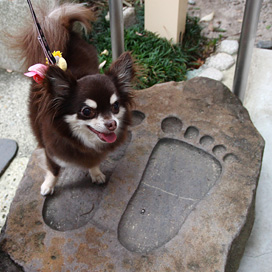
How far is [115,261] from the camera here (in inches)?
72.0

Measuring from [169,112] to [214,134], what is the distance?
0.41 meters

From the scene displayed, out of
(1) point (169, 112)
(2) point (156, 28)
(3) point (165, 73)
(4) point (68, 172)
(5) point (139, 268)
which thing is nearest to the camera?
(5) point (139, 268)

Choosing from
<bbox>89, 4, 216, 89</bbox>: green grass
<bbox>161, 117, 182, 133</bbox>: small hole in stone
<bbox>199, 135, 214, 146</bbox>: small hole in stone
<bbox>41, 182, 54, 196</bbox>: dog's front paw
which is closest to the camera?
<bbox>41, 182, 54, 196</bbox>: dog's front paw

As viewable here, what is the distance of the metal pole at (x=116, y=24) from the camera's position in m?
2.90

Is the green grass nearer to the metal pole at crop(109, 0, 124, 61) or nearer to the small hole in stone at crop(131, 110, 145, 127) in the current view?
the metal pole at crop(109, 0, 124, 61)

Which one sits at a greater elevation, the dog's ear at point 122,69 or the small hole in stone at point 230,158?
the dog's ear at point 122,69

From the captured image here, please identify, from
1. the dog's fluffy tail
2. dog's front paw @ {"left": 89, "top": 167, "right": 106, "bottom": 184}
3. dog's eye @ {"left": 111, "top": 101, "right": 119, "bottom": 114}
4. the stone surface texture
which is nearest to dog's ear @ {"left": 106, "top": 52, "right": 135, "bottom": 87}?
dog's eye @ {"left": 111, "top": 101, "right": 119, "bottom": 114}

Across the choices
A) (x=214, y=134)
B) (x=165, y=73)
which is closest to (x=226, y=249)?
(x=214, y=134)

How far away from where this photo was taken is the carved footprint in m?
2.02

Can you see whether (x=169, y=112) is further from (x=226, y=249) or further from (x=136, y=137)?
(x=226, y=249)

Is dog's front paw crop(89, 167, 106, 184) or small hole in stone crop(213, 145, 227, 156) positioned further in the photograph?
small hole in stone crop(213, 145, 227, 156)

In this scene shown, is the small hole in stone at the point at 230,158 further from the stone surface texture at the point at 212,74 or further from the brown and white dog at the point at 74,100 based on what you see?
the stone surface texture at the point at 212,74

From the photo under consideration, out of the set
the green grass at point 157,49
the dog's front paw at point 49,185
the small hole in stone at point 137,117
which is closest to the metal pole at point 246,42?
the green grass at point 157,49

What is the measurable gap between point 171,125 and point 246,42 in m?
0.94
